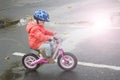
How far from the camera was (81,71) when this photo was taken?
785 cm

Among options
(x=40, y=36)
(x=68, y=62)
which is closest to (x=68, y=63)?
(x=68, y=62)

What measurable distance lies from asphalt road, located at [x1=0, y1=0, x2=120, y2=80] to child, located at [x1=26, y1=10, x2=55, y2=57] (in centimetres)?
62

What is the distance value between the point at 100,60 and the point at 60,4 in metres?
8.61

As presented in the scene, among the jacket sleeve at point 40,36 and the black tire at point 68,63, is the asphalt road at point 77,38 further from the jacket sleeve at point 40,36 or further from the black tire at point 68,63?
the jacket sleeve at point 40,36

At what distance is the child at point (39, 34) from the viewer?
300 inches

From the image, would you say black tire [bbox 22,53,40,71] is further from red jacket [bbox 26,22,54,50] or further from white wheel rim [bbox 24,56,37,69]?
red jacket [bbox 26,22,54,50]

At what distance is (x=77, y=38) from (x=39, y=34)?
3.14 meters

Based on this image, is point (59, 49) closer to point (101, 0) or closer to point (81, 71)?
point (81, 71)

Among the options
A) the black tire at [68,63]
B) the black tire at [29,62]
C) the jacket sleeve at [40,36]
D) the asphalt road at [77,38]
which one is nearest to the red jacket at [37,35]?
the jacket sleeve at [40,36]

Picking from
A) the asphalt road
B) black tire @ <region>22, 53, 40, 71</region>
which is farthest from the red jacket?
the asphalt road

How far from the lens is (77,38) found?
1058 cm

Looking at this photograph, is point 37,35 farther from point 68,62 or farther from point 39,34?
point 68,62

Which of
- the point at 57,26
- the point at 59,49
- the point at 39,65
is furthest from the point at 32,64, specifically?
the point at 57,26


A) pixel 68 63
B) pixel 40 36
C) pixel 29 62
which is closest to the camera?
pixel 40 36
